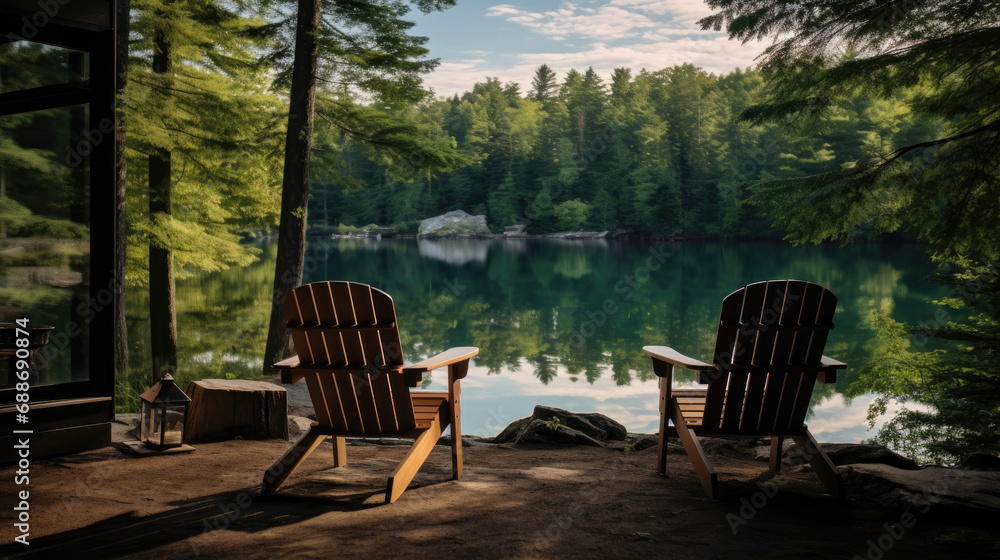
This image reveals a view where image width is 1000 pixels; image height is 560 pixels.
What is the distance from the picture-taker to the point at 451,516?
2914 mm

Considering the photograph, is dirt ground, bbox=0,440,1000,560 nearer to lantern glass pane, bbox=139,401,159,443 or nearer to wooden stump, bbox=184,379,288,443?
lantern glass pane, bbox=139,401,159,443

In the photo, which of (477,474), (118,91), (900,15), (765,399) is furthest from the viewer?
(118,91)

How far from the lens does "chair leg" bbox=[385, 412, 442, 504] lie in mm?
3104

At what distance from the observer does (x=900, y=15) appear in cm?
469

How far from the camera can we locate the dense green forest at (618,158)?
3884cm

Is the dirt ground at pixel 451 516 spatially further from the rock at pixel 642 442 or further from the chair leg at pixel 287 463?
the rock at pixel 642 442

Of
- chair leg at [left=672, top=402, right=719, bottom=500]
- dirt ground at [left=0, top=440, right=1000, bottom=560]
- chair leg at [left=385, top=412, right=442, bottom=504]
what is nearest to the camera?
dirt ground at [left=0, top=440, right=1000, bottom=560]

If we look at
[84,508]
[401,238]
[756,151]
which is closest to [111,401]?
[84,508]

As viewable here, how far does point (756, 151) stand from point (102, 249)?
40.4m

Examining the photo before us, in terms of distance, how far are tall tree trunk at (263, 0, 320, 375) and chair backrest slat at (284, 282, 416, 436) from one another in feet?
15.9

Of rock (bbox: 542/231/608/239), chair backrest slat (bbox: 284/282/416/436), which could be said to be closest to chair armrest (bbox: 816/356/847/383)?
chair backrest slat (bbox: 284/282/416/436)

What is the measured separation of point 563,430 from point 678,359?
173 cm

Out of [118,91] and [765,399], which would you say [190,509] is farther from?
[118,91]

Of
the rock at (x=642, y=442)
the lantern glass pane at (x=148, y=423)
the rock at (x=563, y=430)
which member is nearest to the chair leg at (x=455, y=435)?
the rock at (x=563, y=430)
